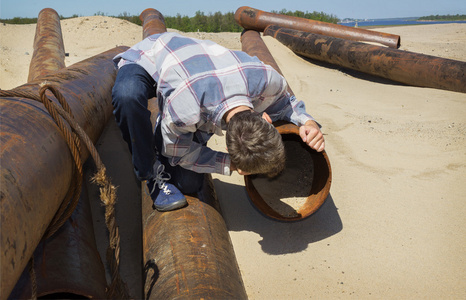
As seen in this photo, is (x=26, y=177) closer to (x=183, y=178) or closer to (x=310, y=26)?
(x=183, y=178)

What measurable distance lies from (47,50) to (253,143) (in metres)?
4.69

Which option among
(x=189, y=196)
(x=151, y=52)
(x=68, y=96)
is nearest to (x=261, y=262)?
(x=189, y=196)

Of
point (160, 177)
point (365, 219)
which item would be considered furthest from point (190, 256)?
point (365, 219)

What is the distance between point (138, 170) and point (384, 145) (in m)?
2.67

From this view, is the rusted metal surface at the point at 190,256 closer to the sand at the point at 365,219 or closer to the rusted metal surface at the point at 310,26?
the sand at the point at 365,219

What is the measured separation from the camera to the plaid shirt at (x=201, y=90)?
200cm

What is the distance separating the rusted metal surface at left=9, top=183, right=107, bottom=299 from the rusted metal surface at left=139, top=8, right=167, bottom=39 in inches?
203

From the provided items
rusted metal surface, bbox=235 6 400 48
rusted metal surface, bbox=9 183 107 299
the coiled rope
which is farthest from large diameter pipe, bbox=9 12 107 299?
rusted metal surface, bbox=235 6 400 48

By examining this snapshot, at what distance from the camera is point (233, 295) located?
1.79 m

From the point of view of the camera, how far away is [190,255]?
195 cm

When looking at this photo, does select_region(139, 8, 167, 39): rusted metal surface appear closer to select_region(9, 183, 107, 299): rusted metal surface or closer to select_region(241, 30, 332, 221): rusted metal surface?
select_region(241, 30, 332, 221): rusted metal surface

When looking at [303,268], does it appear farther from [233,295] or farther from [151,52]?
[151,52]

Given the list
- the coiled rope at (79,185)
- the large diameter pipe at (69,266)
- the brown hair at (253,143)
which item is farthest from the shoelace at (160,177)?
the brown hair at (253,143)

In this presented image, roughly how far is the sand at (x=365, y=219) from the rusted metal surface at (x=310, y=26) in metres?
3.90
